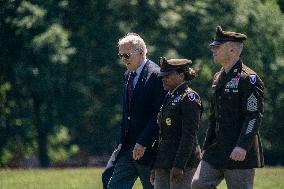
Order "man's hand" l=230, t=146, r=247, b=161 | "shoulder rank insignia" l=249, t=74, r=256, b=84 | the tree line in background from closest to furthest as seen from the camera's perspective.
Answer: "man's hand" l=230, t=146, r=247, b=161, "shoulder rank insignia" l=249, t=74, r=256, b=84, the tree line in background

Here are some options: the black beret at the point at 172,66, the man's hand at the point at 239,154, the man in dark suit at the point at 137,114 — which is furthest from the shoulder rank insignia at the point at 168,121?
the man's hand at the point at 239,154

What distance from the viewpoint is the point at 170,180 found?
7379mm

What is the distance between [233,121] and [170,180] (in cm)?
74

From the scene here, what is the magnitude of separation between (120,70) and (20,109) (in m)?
3.85

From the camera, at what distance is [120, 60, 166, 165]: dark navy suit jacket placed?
316 inches

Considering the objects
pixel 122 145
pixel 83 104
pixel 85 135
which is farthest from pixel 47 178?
pixel 85 135

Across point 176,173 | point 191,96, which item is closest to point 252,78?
point 191,96

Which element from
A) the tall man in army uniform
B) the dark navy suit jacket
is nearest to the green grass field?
the dark navy suit jacket

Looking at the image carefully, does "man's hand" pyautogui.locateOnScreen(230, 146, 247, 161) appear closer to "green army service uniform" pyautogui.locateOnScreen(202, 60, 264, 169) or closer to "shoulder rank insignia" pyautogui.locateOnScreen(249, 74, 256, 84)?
"green army service uniform" pyautogui.locateOnScreen(202, 60, 264, 169)

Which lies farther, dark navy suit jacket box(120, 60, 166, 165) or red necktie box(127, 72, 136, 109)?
red necktie box(127, 72, 136, 109)

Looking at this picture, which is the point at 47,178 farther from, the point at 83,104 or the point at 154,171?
the point at 83,104

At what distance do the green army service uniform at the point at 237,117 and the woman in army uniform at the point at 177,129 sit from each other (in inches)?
6.8

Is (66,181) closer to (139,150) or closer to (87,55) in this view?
(139,150)

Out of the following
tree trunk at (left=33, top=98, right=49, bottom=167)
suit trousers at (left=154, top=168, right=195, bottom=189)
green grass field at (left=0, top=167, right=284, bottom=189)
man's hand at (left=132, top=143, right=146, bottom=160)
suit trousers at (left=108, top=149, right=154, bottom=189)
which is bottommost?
tree trunk at (left=33, top=98, right=49, bottom=167)
